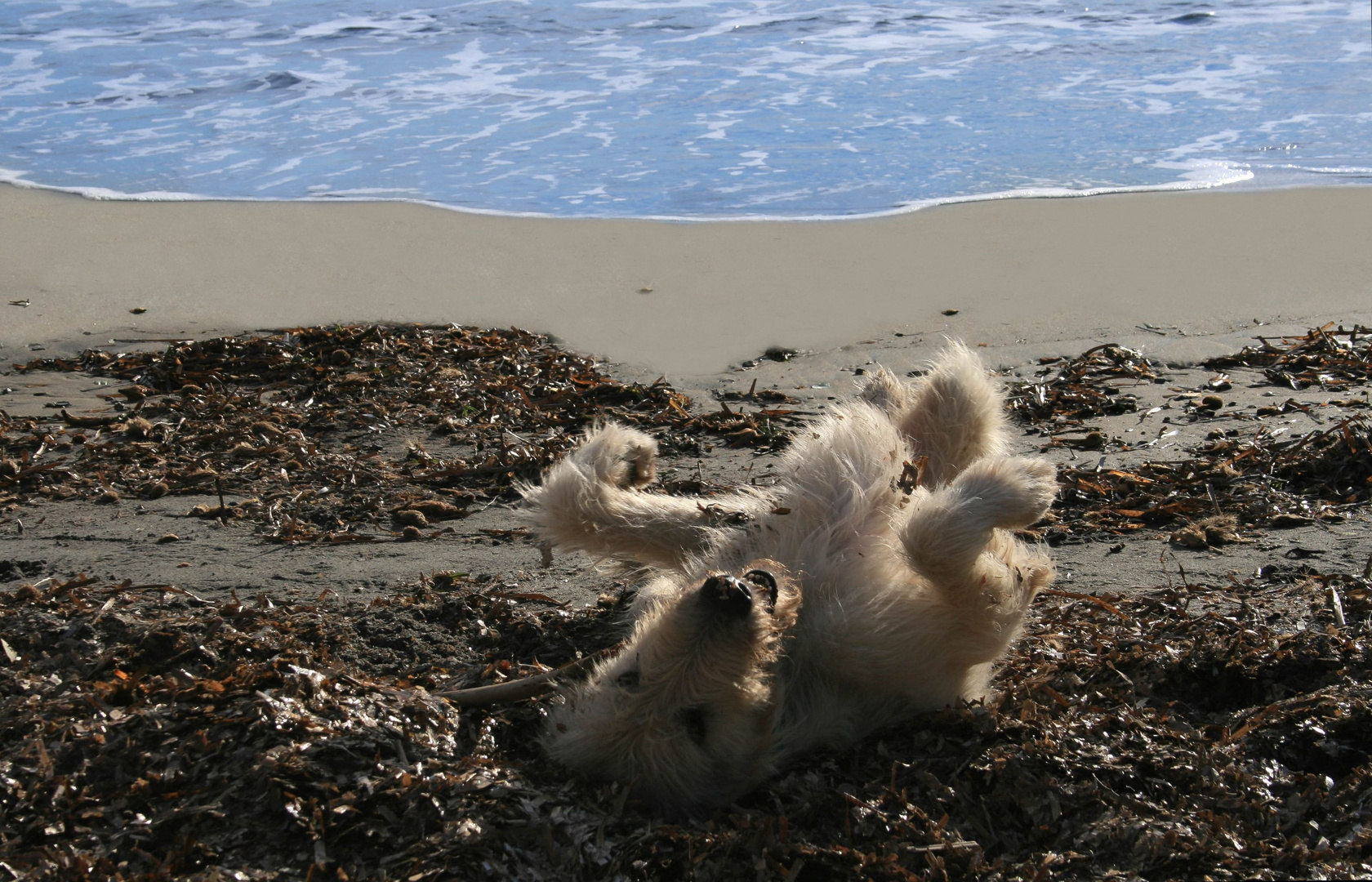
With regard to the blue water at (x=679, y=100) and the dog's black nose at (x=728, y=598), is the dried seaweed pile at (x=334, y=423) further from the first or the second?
the blue water at (x=679, y=100)

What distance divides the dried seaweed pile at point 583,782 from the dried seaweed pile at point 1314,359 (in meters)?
2.54

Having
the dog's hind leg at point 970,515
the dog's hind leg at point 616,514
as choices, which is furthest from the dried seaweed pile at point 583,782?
the dog's hind leg at point 616,514

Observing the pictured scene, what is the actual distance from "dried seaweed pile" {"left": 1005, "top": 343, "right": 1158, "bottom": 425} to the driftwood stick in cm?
310

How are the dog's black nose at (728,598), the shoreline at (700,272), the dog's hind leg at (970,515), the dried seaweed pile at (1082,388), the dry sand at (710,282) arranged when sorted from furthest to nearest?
the shoreline at (700,272)
the dry sand at (710,282)
the dried seaweed pile at (1082,388)
the dog's hind leg at (970,515)
the dog's black nose at (728,598)

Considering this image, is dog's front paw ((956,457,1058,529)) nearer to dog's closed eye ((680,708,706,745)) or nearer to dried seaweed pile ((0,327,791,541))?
dog's closed eye ((680,708,706,745))

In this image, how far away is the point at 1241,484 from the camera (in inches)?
184

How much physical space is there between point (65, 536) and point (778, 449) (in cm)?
312

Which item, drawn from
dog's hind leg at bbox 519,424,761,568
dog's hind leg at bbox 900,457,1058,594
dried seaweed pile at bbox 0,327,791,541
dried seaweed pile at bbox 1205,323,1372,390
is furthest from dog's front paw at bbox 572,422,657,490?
dried seaweed pile at bbox 1205,323,1372,390

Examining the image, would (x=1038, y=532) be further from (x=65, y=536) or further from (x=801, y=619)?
(x=65, y=536)

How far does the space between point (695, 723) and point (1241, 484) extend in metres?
2.89

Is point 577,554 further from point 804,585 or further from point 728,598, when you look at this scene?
point 728,598

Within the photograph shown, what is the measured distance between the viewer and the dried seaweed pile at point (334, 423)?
487cm

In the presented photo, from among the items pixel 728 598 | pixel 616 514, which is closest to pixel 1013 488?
pixel 728 598

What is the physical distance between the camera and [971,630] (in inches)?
136
